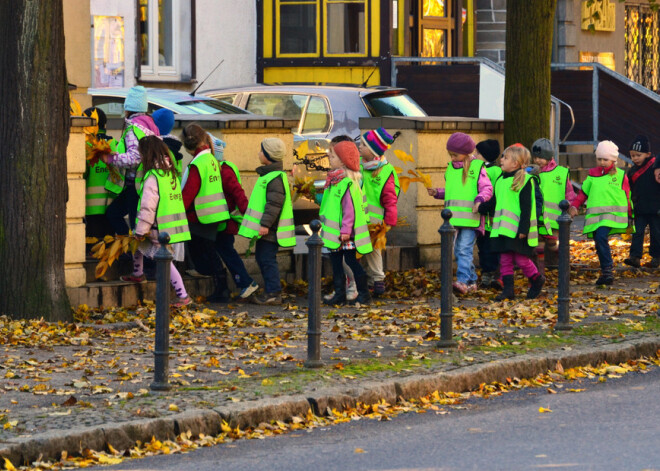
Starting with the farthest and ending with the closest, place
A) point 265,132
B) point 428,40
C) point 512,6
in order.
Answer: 1. point 428,40
2. point 512,6
3. point 265,132

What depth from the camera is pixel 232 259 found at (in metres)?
13.5

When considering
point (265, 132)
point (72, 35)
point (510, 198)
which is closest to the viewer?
point (510, 198)

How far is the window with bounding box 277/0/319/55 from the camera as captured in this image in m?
27.0

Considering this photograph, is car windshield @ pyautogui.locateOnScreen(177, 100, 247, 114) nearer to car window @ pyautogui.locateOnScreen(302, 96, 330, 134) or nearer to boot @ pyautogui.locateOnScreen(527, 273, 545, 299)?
car window @ pyautogui.locateOnScreen(302, 96, 330, 134)

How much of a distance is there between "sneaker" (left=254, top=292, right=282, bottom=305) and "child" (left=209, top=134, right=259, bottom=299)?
0.28ft

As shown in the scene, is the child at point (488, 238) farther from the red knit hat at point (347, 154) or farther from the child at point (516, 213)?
the red knit hat at point (347, 154)

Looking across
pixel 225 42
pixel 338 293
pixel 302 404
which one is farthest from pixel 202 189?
pixel 225 42

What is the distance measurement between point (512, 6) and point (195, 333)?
233 inches

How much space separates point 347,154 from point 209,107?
556 centimetres

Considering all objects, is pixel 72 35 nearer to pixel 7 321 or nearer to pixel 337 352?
pixel 7 321

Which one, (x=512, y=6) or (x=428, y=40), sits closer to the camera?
(x=512, y=6)

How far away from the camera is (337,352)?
34.1ft

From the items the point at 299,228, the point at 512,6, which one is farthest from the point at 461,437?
the point at 299,228

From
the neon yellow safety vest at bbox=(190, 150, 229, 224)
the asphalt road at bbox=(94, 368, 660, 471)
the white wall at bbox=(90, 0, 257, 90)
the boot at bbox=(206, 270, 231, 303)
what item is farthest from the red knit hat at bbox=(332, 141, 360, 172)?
the white wall at bbox=(90, 0, 257, 90)
